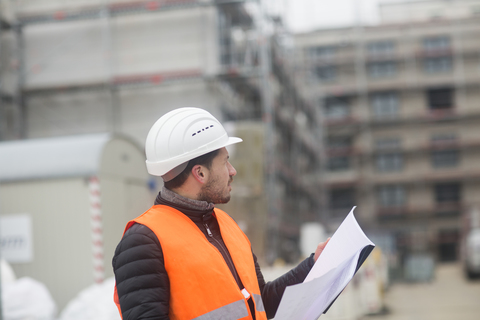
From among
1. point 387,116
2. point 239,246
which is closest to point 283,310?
point 239,246

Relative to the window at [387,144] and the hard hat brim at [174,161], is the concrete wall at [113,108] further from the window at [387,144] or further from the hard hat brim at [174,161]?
the window at [387,144]

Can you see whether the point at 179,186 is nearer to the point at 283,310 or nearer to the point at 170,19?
the point at 283,310

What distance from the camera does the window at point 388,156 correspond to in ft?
143

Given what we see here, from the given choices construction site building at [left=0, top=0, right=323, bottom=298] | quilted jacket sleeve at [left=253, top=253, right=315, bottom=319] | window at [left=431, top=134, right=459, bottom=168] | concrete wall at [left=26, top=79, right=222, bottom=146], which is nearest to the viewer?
quilted jacket sleeve at [left=253, top=253, right=315, bottom=319]

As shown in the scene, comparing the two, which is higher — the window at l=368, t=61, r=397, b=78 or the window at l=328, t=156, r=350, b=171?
the window at l=368, t=61, r=397, b=78

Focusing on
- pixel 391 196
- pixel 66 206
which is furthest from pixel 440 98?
pixel 66 206

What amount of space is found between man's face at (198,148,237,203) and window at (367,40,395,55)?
44039 mm

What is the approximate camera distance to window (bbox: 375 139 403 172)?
43.6 meters

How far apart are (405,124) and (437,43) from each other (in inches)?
248

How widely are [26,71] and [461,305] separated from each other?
13305 millimetres

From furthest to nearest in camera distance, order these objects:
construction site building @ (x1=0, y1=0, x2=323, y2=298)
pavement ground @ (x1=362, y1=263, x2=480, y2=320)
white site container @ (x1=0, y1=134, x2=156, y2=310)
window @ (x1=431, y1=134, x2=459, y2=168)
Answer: window @ (x1=431, y1=134, x2=459, y2=168) < construction site building @ (x1=0, y1=0, x2=323, y2=298) < pavement ground @ (x1=362, y1=263, x2=480, y2=320) < white site container @ (x1=0, y1=134, x2=156, y2=310)

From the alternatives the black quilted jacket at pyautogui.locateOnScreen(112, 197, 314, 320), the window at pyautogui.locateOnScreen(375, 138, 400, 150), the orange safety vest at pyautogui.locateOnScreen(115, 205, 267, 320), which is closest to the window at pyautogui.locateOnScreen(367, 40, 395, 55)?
the window at pyautogui.locateOnScreen(375, 138, 400, 150)

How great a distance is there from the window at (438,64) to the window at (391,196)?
8734mm

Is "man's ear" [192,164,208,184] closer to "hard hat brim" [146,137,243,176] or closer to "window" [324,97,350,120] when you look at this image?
"hard hat brim" [146,137,243,176]
